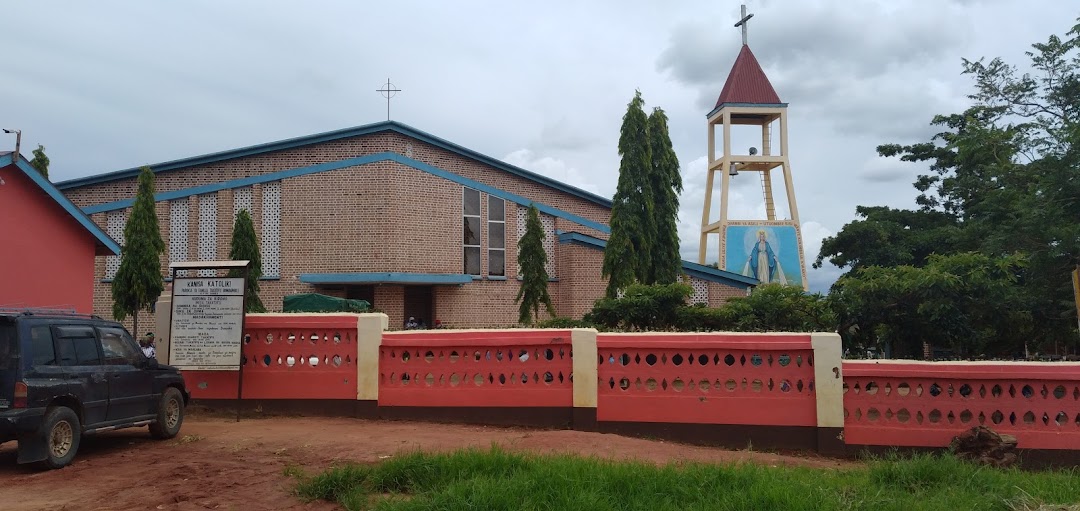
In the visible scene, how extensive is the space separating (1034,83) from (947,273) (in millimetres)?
12278

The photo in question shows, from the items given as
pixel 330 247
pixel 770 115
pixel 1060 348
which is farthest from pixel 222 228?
pixel 1060 348

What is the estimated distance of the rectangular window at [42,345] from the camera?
23.6 feet

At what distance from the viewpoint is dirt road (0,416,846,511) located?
614 centimetres

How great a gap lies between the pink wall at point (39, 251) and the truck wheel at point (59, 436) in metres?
6.18

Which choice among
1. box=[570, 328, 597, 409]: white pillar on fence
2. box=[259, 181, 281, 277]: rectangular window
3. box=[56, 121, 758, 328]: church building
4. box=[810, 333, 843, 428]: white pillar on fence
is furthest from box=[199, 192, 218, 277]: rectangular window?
box=[810, 333, 843, 428]: white pillar on fence

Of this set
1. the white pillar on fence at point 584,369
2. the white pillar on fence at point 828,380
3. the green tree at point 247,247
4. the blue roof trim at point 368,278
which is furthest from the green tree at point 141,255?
the white pillar on fence at point 828,380

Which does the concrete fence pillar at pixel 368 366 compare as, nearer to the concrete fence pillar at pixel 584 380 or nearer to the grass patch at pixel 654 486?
the concrete fence pillar at pixel 584 380

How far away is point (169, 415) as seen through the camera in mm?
8977

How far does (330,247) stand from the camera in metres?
23.3

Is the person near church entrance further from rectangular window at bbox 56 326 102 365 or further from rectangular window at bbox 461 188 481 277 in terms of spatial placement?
rectangular window at bbox 461 188 481 277

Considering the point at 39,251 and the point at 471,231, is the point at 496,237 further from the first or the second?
A: the point at 39,251

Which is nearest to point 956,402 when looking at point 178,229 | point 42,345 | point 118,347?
point 118,347

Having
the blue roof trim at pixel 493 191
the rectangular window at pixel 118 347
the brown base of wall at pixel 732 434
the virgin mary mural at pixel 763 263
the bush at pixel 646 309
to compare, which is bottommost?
the brown base of wall at pixel 732 434

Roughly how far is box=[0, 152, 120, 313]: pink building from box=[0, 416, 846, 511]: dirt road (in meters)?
4.81
